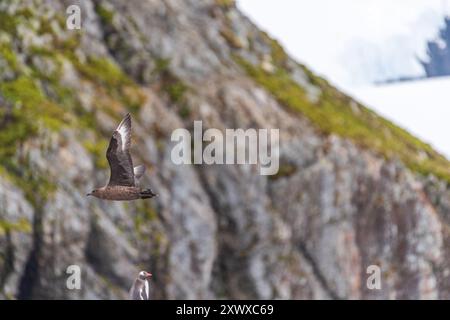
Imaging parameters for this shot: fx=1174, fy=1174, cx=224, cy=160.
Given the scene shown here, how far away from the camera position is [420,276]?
327 feet

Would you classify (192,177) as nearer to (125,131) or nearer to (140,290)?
(140,290)

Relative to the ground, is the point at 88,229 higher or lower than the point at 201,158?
lower

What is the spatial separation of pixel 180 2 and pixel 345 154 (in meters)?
20.0

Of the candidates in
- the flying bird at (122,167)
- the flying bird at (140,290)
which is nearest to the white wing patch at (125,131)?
the flying bird at (122,167)

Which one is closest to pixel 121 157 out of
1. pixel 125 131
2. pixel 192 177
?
pixel 125 131

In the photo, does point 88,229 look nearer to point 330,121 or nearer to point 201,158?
point 201,158

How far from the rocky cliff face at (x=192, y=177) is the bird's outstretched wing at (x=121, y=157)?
3562cm

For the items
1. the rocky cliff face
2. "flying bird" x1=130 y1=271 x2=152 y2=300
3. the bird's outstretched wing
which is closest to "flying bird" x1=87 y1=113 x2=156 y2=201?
the bird's outstretched wing

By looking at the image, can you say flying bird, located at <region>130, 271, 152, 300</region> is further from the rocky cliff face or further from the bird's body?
the rocky cliff face

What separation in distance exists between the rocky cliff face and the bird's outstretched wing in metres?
35.6

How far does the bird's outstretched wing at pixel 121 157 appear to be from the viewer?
41.1 metres

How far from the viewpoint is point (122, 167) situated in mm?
41531
